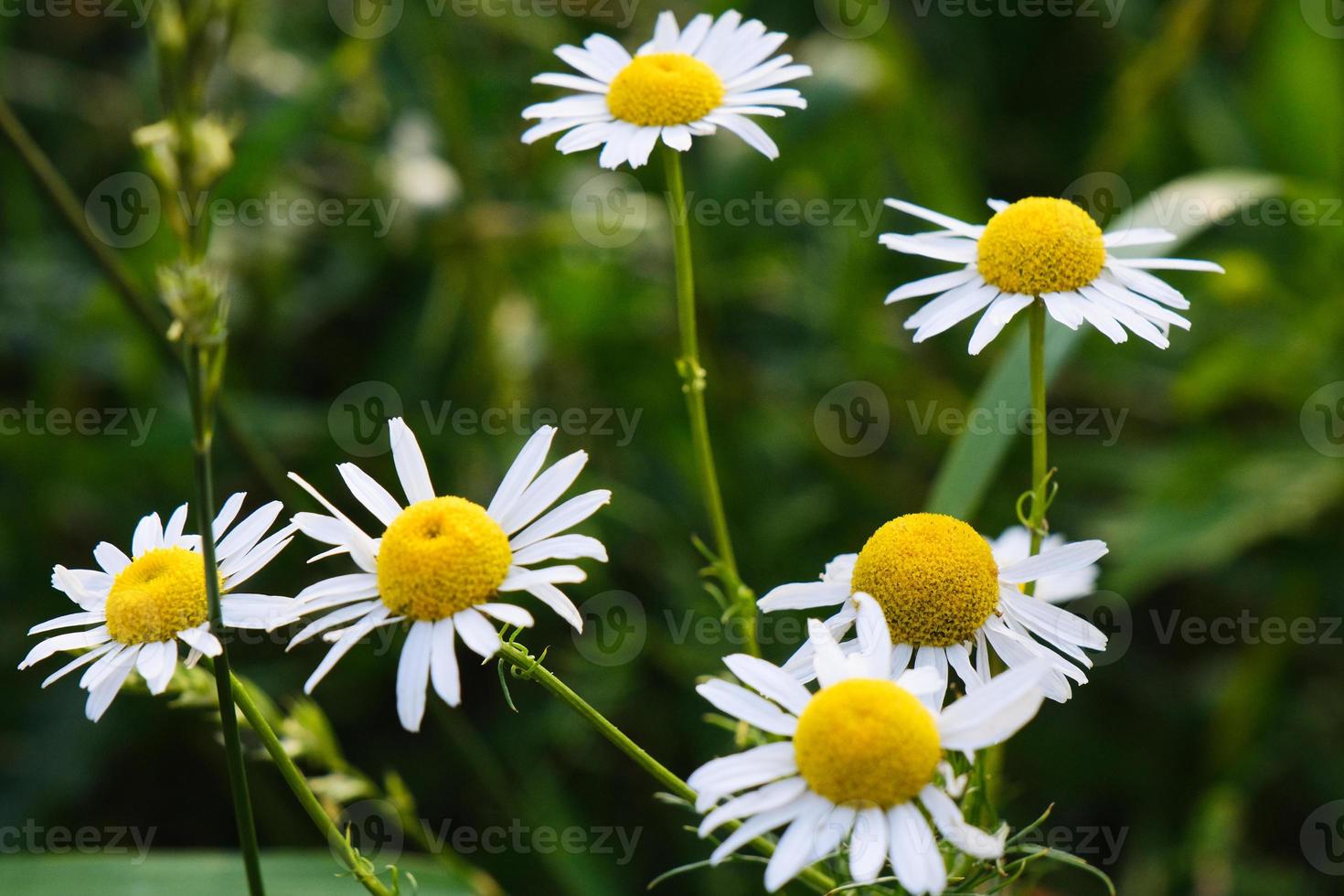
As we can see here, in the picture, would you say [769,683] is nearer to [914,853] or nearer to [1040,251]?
[914,853]

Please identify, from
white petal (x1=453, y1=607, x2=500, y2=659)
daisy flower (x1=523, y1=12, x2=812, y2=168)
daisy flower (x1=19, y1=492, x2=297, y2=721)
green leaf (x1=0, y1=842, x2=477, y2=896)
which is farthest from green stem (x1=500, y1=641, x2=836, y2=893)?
green leaf (x1=0, y1=842, x2=477, y2=896)

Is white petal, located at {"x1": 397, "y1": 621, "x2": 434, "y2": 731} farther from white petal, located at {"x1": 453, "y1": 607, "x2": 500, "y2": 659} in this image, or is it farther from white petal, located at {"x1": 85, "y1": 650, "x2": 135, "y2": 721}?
white petal, located at {"x1": 85, "y1": 650, "x2": 135, "y2": 721}

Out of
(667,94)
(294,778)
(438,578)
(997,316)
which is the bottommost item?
(294,778)

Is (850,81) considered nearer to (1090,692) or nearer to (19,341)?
(1090,692)

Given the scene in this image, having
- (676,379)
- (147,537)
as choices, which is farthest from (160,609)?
(676,379)

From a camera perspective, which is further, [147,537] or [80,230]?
[80,230]

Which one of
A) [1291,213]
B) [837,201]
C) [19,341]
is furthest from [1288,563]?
[19,341]

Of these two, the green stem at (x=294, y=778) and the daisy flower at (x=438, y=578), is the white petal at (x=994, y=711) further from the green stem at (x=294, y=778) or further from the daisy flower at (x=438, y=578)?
the green stem at (x=294, y=778)
